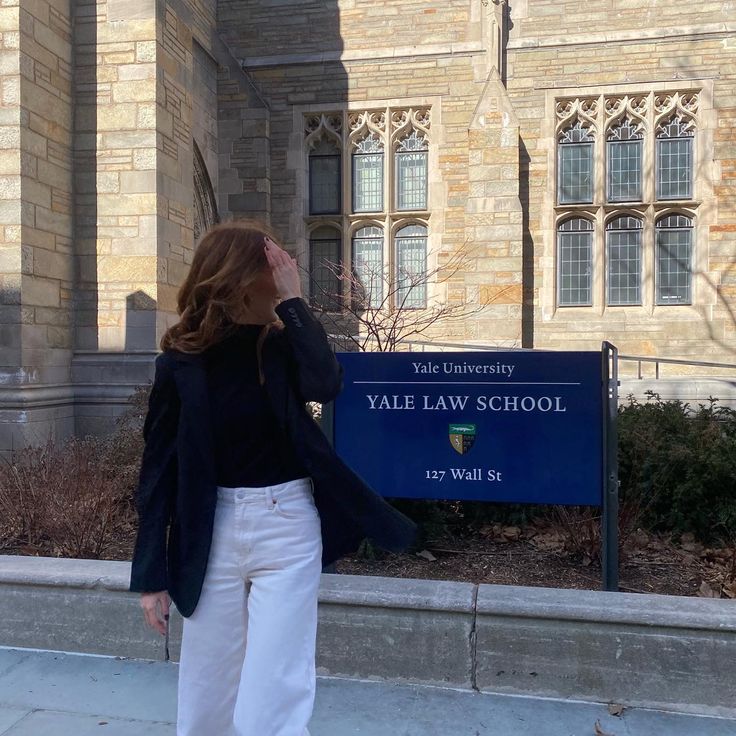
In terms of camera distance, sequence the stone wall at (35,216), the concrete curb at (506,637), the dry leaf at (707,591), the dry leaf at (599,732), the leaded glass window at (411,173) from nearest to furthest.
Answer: the dry leaf at (599,732)
the concrete curb at (506,637)
the dry leaf at (707,591)
the stone wall at (35,216)
the leaded glass window at (411,173)

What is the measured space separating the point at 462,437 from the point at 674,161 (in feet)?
32.2

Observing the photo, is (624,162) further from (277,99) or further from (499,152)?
(277,99)

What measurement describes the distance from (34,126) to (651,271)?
359 inches

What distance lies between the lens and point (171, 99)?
7.99 metres

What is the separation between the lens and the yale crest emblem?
3.47m

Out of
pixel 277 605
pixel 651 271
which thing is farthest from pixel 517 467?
pixel 651 271

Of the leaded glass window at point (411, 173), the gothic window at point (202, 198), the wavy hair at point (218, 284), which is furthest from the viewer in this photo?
the leaded glass window at point (411, 173)

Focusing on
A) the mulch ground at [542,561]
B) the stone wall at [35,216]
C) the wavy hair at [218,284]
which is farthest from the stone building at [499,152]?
the wavy hair at [218,284]

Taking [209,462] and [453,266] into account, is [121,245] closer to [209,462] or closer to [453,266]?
[453,266]

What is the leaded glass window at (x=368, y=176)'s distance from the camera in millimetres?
12094

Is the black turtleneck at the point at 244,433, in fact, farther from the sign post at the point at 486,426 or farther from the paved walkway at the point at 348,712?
the sign post at the point at 486,426

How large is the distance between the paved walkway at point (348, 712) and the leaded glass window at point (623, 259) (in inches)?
376

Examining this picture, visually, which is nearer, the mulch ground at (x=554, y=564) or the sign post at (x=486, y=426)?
the sign post at (x=486, y=426)

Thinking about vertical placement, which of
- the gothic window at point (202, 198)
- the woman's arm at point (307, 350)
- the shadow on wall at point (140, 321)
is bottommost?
the woman's arm at point (307, 350)
